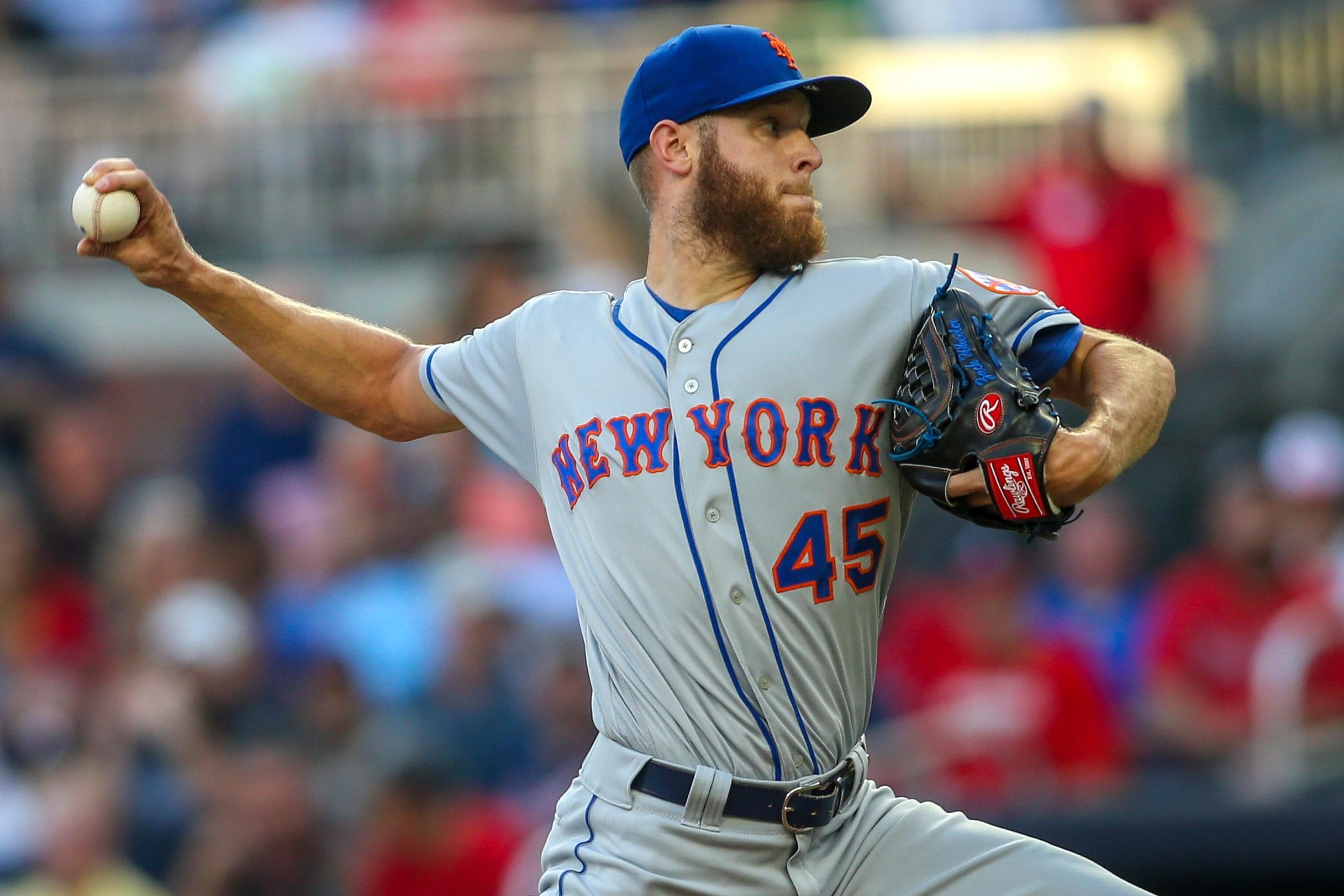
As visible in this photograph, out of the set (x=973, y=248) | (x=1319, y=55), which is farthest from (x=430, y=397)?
(x=1319, y=55)

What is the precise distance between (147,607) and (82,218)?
5.00 m

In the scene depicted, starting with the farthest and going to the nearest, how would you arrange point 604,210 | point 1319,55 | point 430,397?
point 1319,55
point 604,210
point 430,397

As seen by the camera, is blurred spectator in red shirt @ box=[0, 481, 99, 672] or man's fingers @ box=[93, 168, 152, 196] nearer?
man's fingers @ box=[93, 168, 152, 196]

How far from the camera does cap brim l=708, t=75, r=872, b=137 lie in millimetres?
3607

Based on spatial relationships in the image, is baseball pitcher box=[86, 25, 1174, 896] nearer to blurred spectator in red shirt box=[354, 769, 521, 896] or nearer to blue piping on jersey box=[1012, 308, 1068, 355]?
blue piping on jersey box=[1012, 308, 1068, 355]

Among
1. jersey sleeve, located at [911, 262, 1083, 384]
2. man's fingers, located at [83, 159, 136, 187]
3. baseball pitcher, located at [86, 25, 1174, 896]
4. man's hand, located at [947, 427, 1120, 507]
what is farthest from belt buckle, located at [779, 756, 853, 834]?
man's fingers, located at [83, 159, 136, 187]

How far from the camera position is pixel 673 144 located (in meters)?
3.74

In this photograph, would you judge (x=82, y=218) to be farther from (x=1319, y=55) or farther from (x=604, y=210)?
(x=1319, y=55)

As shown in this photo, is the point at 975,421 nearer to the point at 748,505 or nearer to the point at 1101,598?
the point at 748,505

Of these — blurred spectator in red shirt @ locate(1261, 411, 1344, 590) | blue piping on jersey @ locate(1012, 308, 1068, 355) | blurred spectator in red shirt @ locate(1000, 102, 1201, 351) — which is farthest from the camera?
blurred spectator in red shirt @ locate(1000, 102, 1201, 351)

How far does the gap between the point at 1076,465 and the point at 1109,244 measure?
5434 millimetres

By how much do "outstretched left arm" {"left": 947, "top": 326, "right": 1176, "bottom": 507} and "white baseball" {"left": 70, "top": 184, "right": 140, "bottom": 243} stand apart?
167 cm

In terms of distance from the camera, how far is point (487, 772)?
7.39 meters

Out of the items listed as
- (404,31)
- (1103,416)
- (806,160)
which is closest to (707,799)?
(1103,416)
